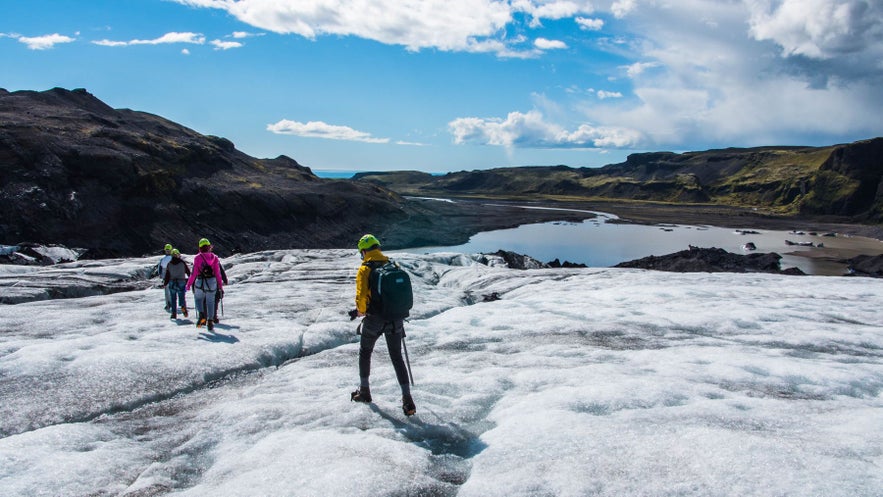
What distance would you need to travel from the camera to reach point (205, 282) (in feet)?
55.6

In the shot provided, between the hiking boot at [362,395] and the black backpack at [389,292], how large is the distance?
1892 millimetres

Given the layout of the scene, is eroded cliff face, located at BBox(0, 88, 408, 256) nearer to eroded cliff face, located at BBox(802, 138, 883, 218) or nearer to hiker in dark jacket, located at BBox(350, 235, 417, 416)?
hiker in dark jacket, located at BBox(350, 235, 417, 416)

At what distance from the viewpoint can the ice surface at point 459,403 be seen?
23.5 ft

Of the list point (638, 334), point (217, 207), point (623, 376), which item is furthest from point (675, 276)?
point (217, 207)

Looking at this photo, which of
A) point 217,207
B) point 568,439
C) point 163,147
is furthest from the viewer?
point 163,147

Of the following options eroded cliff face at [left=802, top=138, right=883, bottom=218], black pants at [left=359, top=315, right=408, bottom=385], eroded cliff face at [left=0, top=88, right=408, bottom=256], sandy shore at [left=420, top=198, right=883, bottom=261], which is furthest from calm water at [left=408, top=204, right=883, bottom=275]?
black pants at [left=359, top=315, right=408, bottom=385]

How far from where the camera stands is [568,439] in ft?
26.9

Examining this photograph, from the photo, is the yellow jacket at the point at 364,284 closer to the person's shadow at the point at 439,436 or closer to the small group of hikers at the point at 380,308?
the small group of hikers at the point at 380,308

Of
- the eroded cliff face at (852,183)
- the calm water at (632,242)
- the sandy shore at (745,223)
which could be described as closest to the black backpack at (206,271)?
the calm water at (632,242)

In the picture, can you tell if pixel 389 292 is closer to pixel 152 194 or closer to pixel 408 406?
pixel 408 406

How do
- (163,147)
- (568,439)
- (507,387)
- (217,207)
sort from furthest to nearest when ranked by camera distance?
(163,147), (217,207), (507,387), (568,439)

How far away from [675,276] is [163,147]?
238 ft

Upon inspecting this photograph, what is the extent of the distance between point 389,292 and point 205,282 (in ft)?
34.1

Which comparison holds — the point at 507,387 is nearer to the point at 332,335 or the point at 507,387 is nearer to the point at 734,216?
the point at 332,335
